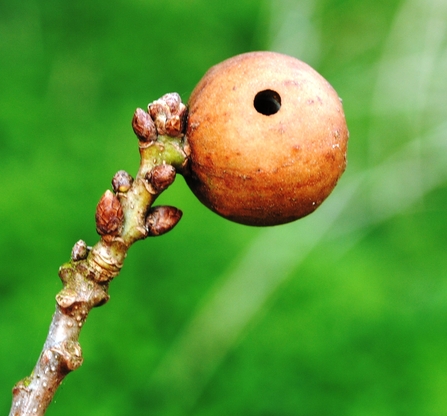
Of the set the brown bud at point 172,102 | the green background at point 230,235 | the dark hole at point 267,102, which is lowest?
the brown bud at point 172,102

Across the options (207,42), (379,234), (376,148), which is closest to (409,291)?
(379,234)

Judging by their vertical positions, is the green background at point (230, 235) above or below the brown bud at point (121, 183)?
above

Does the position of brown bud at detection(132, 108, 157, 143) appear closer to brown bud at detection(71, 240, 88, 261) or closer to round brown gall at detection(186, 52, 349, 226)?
round brown gall at detection(186, 52, 349, 226)

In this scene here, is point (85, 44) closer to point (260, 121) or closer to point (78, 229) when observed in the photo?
point (78, 229)

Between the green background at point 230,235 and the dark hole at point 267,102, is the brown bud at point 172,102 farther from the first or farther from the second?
the green background at point 230,235

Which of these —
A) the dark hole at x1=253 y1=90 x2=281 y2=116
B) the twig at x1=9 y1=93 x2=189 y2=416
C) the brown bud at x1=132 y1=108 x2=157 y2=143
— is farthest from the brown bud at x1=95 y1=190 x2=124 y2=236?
the dark hole at x1=253 y1=90 x2=281 y2=116

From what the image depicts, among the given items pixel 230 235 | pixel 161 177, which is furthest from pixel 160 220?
pixel 230 235

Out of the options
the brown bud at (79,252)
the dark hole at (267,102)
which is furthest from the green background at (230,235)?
the dark hole at (267,102)
